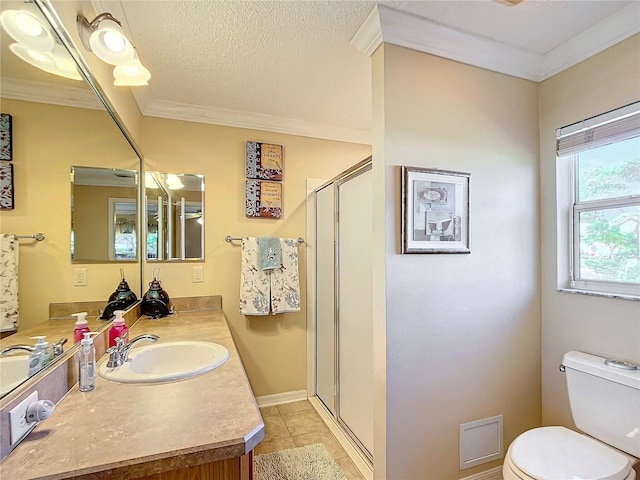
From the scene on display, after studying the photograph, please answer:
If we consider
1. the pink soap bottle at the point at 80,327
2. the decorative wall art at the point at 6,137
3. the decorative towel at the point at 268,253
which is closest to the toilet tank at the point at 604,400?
the decorative towel at the point at 268,253

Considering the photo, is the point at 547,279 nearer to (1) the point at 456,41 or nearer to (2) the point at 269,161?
(1) the point at 456,41

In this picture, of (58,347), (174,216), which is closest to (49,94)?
(58,347)

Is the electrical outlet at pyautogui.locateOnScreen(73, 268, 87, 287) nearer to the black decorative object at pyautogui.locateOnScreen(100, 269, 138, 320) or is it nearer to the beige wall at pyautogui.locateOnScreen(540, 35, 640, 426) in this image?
the black decorative object at pyautogui.locateOnScreen(100, 269, 138, 320)

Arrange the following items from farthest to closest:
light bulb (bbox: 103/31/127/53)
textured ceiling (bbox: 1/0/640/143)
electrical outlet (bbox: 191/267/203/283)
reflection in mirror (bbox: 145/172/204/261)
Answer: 1. electrical outlet (bbox: 191/267/203/283)
2. reflection in mirror (bbox: 145/172/204/261)
3. textured ceiling (bbox: 1/0/640/143)
4. light bulb (bbox: 103/31/127/53)

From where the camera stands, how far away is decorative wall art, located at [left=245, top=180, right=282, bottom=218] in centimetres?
259

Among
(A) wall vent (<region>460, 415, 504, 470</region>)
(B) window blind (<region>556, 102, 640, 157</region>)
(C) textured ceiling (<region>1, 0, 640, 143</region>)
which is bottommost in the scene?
(A) wall vent (<region>460, 415, 504, 470</region>)

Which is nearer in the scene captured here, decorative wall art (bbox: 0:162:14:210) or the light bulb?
decorative wall art (bbox: 0:162:14:210)

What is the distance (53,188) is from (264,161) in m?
1.73

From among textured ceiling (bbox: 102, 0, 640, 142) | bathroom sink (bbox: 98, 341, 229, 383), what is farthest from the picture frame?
bathroom sink (bbox: 98, 341, 229, 383)

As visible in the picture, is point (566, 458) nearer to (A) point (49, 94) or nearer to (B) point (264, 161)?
(A) point (49, 94)

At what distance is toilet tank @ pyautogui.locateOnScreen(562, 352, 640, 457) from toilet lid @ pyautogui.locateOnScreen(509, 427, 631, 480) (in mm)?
81

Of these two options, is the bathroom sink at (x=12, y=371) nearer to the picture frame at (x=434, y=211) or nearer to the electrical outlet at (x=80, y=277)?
the electrical outlet at (x=80, y=277)

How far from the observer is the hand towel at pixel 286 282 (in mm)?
2535

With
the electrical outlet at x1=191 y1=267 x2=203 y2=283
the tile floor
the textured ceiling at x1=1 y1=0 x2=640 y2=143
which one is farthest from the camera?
the electrical outlet at x1=191 y1=267 x2=203 y2=283
